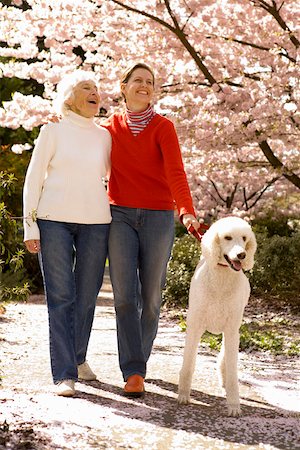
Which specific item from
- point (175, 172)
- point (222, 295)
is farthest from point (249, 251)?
point (175, 172)

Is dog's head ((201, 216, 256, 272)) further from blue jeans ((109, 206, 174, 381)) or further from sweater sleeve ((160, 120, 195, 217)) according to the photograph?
blue jeans ((109, 206, 174, 381))

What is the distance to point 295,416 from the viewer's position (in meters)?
4.69

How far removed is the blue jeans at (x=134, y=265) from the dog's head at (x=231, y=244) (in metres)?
0.43

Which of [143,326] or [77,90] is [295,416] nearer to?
[143,326]

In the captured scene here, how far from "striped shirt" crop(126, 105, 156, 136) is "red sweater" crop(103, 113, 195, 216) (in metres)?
0.03

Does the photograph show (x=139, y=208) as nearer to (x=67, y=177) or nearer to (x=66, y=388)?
(x=67, y=177)

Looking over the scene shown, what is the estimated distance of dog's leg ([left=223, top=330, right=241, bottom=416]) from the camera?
15.0 ft

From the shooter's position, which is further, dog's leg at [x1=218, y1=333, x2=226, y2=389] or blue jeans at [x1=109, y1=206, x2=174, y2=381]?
dog's leg at [x1=218, y1=333, x2=226, y2=389]

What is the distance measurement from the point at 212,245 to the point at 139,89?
1.11 m

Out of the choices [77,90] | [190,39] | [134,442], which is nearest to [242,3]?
[190,39]

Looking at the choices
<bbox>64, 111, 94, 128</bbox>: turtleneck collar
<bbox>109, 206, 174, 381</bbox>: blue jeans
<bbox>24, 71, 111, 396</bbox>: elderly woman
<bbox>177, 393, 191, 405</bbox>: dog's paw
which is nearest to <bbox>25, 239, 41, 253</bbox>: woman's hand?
<bbox>24, 71, 111, 396</bbox>: elderly woman

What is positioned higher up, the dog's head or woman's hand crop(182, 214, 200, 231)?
woman's hand crop(182, 214, 200, 231)

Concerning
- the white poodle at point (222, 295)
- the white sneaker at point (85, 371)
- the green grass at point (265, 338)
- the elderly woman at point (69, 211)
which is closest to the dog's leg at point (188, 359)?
the white poodle at point (222, 295)

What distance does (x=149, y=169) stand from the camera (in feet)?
16.1
